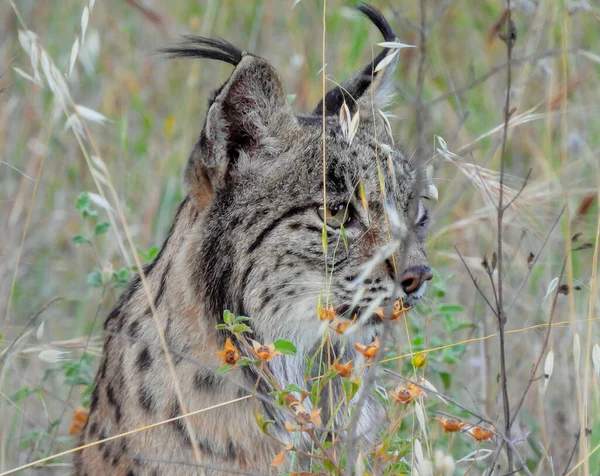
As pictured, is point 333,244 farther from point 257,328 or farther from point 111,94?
point 111,94

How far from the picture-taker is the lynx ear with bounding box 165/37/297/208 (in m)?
3.54

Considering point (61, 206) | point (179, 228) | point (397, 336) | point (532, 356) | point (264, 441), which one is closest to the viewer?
point (264, 441)

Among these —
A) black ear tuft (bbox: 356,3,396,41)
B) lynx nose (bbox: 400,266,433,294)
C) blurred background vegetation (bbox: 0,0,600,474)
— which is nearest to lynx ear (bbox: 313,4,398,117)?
black ear tuft (bbox: 356,3,396,41)

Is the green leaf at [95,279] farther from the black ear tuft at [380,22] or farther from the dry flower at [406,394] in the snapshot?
the dry flower at [406,394]

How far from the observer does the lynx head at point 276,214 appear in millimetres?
3613

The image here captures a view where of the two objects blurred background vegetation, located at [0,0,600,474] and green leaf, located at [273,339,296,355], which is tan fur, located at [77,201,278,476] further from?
green leaf, located at [273,339,296,355]

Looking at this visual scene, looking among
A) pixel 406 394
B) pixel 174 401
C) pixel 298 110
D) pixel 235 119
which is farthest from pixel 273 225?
pixel 298 110

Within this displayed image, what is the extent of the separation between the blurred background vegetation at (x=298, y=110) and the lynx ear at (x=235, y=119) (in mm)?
859

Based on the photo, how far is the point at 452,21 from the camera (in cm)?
821

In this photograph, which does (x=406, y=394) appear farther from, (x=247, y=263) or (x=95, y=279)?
(x=95, y=279)

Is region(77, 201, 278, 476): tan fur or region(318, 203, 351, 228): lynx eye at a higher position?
region(318, 203, 351, 228): lynx eye

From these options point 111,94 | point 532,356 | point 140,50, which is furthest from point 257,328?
point 140,50

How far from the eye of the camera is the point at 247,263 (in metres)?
3.68

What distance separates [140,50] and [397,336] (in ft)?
15.3
